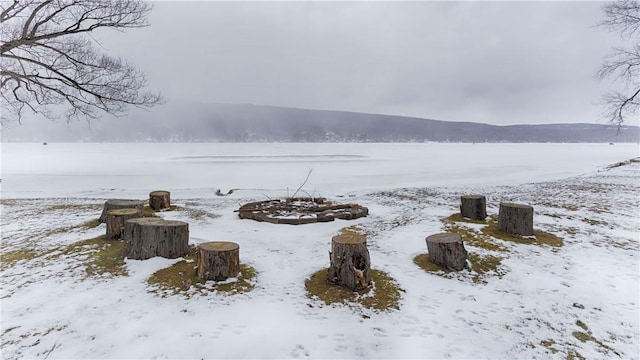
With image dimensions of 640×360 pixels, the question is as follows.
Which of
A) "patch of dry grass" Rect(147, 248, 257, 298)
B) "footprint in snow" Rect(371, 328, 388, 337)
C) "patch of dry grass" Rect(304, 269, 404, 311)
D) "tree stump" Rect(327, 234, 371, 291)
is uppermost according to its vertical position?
"tree stump" Rect(327, 234, 371, 291)

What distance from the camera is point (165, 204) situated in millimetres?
11406

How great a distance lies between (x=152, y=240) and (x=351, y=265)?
3845 mm

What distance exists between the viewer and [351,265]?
540cm

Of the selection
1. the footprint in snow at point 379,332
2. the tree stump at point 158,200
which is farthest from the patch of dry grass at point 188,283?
the tree stump at point 158,200

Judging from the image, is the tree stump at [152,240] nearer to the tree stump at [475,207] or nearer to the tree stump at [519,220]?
the tree stump at [519,220]

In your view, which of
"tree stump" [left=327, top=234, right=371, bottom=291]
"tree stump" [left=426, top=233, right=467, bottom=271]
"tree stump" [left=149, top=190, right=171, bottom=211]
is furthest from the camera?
"tree stump" [left=149, top=190, right=171, bottom=211]

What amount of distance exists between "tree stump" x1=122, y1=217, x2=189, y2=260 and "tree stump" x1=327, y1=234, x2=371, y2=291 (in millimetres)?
3147

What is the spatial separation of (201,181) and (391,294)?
20.2 meters

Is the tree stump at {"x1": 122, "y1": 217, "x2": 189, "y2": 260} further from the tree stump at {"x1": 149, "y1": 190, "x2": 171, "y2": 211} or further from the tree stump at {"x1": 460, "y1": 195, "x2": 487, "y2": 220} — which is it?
the tree stump at {"x1": 460, "y1": 195, "x2": 487, "y2": 220}

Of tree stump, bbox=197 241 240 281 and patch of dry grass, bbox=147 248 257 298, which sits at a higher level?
tree stump, bbox=197 241 240 281

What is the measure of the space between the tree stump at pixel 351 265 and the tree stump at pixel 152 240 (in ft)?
10.3

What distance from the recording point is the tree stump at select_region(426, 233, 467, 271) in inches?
247

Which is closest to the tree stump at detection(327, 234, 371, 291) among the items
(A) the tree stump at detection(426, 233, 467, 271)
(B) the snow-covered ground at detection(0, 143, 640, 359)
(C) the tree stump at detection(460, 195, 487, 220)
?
(B) the snow-covered ground at detection(0, 143, 640, 359)

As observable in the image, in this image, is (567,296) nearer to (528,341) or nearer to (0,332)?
(528,341)
